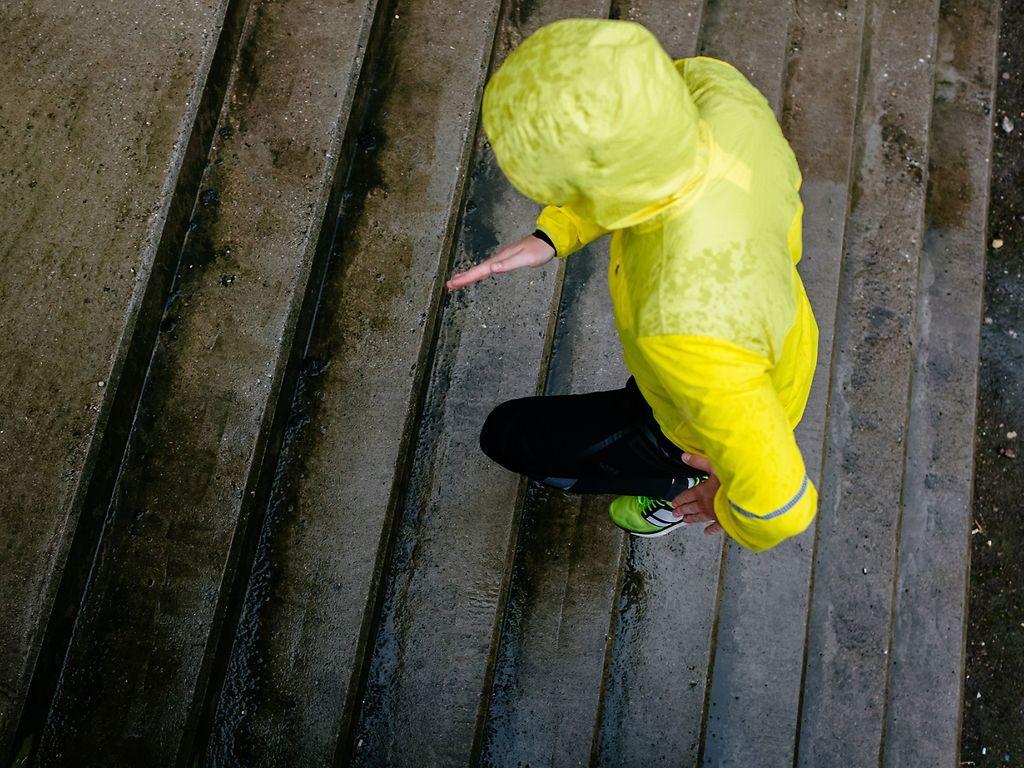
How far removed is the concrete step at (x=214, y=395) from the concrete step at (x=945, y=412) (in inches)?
103

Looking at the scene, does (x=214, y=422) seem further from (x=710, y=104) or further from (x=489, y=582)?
(x=710, y=104)

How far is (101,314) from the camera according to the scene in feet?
7.54

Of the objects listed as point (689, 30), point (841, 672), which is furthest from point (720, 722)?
point (689, 30)

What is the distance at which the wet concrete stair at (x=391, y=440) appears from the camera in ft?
7.61

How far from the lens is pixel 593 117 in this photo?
124cm

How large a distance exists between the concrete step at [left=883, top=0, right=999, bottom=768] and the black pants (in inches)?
57.1

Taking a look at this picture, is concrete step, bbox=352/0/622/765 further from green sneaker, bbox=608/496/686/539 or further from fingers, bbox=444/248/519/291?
fingers, bbox=444/248/519/291

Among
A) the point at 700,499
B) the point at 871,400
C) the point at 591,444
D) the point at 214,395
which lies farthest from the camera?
the point at 871,400

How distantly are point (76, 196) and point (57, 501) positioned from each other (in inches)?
37.9

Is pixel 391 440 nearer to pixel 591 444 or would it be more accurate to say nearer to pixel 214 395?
pixel 214 395

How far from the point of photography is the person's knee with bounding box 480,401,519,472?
238 cm

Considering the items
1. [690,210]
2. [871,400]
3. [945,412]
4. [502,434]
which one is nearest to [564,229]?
[690,210]

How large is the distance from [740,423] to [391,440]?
4.83 ft

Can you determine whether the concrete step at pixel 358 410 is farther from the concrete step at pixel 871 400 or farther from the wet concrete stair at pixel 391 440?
the concrete step at pixel 871 400
